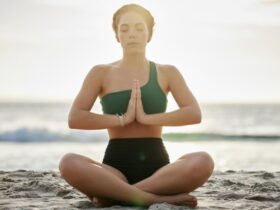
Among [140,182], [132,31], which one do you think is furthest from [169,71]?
[140,182]

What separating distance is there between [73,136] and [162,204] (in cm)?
1603

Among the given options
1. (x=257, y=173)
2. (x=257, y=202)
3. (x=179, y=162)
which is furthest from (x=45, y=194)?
(x=257, y=173)

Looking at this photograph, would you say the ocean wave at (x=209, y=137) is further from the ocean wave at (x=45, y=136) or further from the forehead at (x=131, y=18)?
the forehead at (x=131, y=18)

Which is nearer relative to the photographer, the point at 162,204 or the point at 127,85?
the point at 162,204

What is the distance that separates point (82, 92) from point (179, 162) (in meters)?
0.97

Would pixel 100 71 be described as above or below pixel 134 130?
above

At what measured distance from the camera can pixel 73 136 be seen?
64.5ft

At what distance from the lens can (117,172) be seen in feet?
13.5

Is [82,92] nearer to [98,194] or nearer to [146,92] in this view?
[146,92]

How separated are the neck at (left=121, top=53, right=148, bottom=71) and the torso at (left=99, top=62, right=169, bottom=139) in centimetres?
6

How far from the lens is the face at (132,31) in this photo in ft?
14.0

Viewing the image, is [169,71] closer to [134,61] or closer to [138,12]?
[134,61]

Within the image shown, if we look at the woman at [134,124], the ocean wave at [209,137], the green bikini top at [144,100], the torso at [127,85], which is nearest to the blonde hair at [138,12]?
the woman at [134,124]

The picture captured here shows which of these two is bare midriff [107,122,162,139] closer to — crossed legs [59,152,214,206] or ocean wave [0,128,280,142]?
crossed legs [59,152,214,206]
